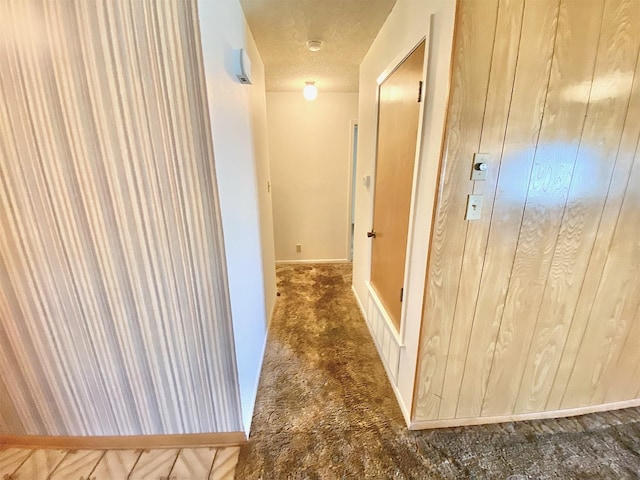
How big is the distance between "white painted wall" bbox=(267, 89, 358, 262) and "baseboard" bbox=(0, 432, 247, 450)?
2846mm

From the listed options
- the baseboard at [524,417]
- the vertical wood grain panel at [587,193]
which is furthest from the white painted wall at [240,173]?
the vertical wood grain panel at [587,193]

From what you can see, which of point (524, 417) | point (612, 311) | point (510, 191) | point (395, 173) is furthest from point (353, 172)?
point (524, 417)

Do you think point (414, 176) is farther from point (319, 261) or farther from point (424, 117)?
point (319, 261)

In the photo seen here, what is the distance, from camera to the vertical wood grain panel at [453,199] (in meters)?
1.06

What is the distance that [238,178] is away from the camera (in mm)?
1495

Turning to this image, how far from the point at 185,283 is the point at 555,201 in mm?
1710

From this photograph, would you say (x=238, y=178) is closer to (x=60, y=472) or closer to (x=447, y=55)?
(x=447, y=55)

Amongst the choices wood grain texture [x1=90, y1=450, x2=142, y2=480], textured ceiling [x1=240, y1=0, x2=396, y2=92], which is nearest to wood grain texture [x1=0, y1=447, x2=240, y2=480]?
wood grain texture [x1=90, y1=450, x2=142, y2=480]

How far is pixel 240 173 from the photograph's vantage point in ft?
5.07

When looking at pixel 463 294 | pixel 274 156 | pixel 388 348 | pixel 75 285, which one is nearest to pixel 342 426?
pixel 388 348

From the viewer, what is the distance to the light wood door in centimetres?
150

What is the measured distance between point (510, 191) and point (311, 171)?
2.94 meters

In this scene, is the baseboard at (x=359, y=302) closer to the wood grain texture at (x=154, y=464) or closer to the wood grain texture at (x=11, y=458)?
the wood grain texture at (x=154, y=464)

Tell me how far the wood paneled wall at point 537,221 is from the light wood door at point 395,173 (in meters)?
0.35
